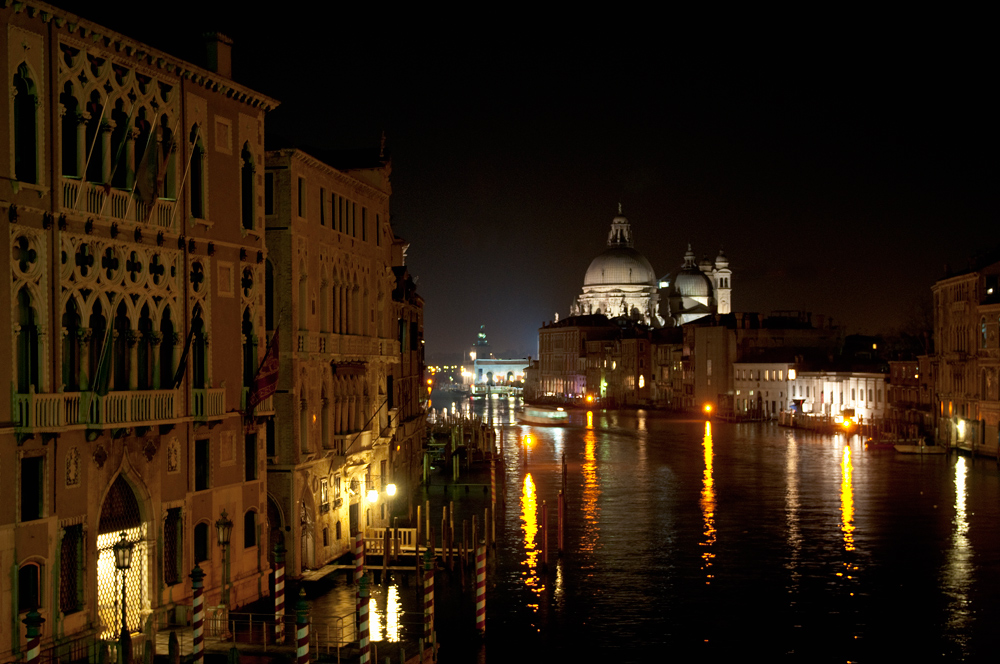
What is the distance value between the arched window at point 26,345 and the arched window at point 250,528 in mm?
5339

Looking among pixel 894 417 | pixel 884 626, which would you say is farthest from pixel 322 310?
pixel 894 417

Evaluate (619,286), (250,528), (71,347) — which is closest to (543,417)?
(619,286)

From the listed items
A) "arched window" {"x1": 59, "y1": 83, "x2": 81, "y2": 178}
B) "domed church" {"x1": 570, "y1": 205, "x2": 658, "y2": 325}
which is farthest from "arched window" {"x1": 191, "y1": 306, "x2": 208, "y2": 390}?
"domed church" {"x1": 570, "y1": 205, "x2": 658, "y2": 325}

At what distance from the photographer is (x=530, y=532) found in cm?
3059

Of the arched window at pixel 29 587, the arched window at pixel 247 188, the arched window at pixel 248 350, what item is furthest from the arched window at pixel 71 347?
the arched window at pixel 247 188

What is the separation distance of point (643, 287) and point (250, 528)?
13484 centimetres

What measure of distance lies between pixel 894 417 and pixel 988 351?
70.3 ft

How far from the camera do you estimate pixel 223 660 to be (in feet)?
49.4

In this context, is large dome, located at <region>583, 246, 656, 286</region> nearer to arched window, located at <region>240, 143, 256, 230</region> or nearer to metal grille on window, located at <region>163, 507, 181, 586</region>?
arched window, located at <region>240, 143, 256, 230</region>

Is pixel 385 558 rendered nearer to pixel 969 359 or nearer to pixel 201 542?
pixel 201 542

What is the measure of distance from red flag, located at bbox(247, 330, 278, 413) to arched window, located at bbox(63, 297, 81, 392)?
3.73 meters

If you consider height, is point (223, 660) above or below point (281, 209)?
below

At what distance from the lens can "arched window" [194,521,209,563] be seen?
17.2 metres

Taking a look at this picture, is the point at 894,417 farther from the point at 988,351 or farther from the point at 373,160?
the point at 373,160
